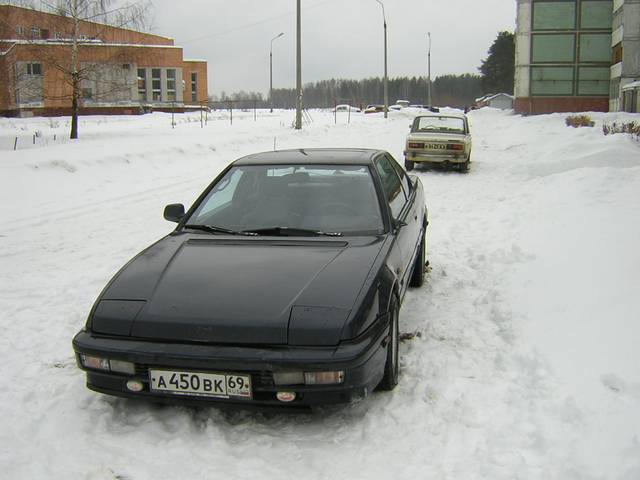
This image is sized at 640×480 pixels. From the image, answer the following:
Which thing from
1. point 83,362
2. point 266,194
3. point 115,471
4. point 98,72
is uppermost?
point 98,72

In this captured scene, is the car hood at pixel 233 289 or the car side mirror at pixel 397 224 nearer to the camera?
the car hood at pixel 233 289

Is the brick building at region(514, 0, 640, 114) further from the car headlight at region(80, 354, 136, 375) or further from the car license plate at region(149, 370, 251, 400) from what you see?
the car headlight at region(80, 354, 136, 375)

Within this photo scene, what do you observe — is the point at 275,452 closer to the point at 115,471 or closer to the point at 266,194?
the point at 115,471

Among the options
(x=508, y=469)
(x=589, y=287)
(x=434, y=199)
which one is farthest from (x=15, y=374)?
(x=434, y=199)

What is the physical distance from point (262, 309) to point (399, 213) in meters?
2.03

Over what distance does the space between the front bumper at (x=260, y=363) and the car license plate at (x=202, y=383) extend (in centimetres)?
3

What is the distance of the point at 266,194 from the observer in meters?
4.67

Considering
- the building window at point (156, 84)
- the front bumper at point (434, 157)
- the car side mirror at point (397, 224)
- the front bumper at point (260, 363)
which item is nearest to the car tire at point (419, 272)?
the car side mirror at point (397, 224)

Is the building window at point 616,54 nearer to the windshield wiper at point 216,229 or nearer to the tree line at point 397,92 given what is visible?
the windshield wiper at point 216,229

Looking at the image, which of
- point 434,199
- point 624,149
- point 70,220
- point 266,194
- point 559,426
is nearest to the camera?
point 559,426

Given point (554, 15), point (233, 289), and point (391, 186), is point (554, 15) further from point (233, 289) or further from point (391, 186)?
point (233, 289)

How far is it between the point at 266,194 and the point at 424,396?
1838mm

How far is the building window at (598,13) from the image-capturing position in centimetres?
4469

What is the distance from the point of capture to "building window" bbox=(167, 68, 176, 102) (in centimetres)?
6125
